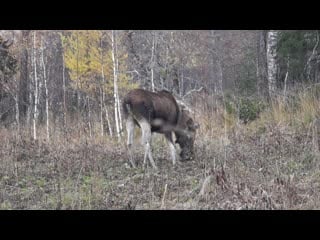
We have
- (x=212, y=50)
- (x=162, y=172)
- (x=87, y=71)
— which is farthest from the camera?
(x=212, y=50)

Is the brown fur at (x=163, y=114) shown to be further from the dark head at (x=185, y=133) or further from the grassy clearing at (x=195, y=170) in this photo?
the grassy clearing at (x=195, y=170)

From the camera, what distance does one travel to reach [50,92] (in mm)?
25812

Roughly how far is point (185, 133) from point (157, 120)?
1.03m

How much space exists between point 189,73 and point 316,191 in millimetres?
23607

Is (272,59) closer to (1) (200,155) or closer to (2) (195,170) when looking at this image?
(1) (200,155)

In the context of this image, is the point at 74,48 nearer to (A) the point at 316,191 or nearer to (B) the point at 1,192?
(B) the point at 1,192

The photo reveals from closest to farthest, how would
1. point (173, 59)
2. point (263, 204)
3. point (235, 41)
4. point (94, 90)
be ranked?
point (263, 204) → point (94, 90) → point (173, 59) → point (235, 41)

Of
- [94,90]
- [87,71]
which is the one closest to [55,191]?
[87,71]

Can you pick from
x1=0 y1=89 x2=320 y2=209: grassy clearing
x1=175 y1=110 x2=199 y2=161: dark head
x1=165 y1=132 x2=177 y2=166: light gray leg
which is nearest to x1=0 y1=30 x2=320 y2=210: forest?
x1=0 y1=89 x2=320 y2=209: grassy clearing

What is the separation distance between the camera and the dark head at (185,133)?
11757 millimetres

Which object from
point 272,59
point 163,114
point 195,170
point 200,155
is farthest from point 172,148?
point 272,59

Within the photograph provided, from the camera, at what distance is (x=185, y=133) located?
12.0 meters

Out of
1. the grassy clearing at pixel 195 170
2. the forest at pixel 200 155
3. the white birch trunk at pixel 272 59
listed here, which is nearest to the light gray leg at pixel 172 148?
the forest at pixel 200 155

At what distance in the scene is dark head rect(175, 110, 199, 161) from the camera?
11.8 m
